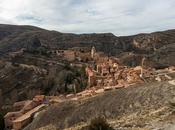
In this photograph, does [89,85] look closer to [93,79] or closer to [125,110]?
[93,79]

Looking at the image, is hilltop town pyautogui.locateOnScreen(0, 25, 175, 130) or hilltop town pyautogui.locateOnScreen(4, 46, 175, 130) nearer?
hilltop town pyautogui.locateOnScreen(0, 25, 175, 130)

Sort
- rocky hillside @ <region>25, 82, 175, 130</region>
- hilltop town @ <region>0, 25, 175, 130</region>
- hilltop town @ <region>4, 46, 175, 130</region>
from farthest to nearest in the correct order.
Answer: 1. hilltop town @ <region>4, 46, 175, 130</region>
2. hilltop town @ <region>0, 25, 175, 130</region>
3. rocky hillside @ <region>25, 82, 175, 130</region>

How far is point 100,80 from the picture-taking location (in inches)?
3061

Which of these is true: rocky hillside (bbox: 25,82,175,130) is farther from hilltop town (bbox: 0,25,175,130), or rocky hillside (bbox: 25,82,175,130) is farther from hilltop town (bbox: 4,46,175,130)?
hilltop town (bbox: 4,46,175,130)

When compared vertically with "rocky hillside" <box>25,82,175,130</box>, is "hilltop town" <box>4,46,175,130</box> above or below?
below

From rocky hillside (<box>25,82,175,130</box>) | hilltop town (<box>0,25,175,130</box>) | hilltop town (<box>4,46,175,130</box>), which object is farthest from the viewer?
hilltop town (<box>4,46,175,130</box>)

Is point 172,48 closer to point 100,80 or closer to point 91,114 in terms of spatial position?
point 100,80

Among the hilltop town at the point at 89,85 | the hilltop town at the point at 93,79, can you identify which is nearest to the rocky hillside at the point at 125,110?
the hilltop town at the point at 89,85

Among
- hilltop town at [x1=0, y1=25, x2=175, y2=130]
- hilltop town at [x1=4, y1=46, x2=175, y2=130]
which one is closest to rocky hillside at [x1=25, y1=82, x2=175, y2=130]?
hilltop town at [x1=0, y1=25, x2=175, y2=130]

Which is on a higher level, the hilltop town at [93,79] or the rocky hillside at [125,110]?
the rocky hillside at [125,110]

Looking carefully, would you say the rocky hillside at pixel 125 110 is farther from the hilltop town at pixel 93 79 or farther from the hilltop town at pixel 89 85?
the hilltop town at pixel 93 79

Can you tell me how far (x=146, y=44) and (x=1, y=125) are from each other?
473ft

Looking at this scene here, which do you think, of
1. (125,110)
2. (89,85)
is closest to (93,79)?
(89,85)

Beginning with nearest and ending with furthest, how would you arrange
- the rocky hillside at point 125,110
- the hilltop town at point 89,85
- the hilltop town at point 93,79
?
→ 1. the rocky hillside at point 125,110
2. the hilltop town at point 89,85
3. the hilltop town at point 93,79
